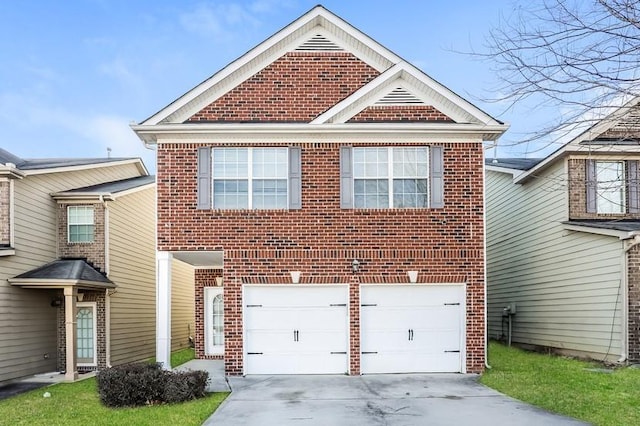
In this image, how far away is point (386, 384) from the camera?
12992 mm

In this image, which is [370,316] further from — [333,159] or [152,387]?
[152,387]

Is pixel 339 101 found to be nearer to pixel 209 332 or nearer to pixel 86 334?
pixel 209 332

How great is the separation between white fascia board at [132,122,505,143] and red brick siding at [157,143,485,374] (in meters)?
0.39

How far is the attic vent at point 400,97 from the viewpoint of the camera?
586 inches

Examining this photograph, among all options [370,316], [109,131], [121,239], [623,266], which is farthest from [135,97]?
[623,266]

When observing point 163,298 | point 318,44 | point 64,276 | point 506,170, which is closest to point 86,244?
point 64,276

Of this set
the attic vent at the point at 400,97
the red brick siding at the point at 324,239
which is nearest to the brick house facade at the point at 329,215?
the red brick siding at the point at 324,239

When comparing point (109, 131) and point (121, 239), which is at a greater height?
point (109, 131)

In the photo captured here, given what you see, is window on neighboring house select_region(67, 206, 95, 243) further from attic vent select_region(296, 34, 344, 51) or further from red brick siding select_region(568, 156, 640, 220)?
red brick siding select_region(568, 156, 640, 220)

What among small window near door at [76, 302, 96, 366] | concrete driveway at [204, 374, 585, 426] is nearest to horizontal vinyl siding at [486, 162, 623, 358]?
concrete driveway at [204, 374, 585, 426]

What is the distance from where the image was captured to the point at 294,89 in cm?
1499

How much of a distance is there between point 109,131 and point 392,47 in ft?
57.3

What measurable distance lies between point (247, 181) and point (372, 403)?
5865 mm

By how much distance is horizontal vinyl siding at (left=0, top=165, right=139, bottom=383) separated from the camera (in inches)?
594
